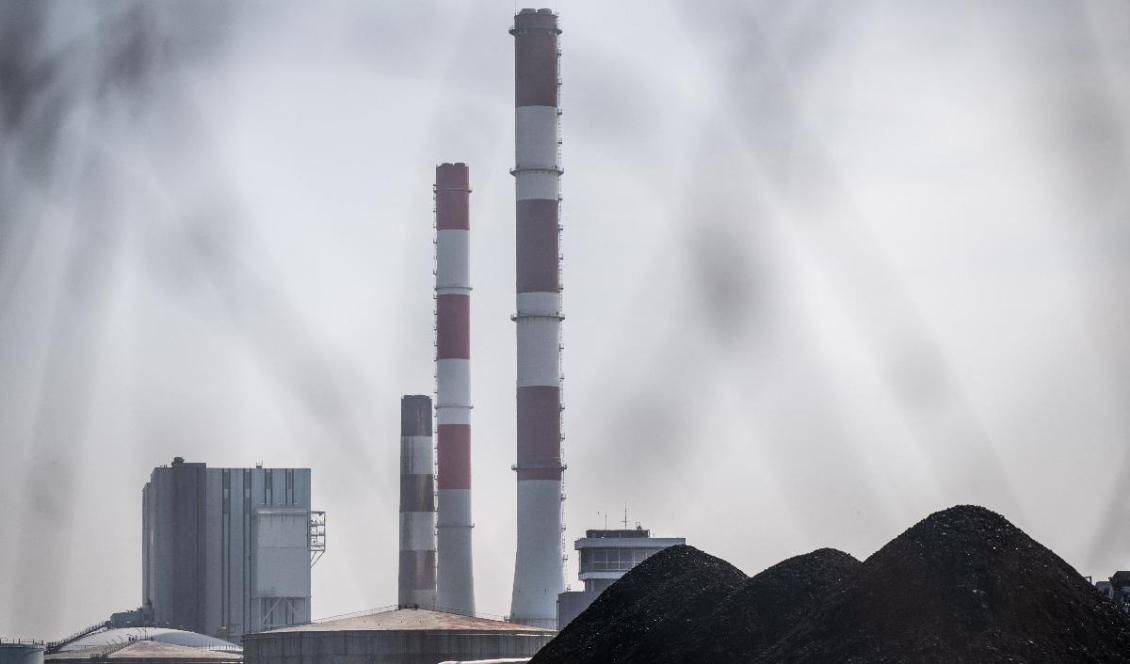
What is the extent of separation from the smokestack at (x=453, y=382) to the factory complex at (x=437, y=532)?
0.27 feet

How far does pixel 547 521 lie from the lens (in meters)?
96.0

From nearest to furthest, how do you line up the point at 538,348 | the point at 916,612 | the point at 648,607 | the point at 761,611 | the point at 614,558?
the point at 916,612 < the point at 761,611 < the point at 648,607 < the point at 538,348 < the point at 614,558

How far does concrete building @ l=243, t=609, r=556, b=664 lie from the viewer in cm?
8350

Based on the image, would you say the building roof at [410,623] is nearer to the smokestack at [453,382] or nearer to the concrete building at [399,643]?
the concrete building at [399,643]

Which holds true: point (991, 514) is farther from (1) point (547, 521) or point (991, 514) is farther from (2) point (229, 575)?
(2) point (229, 575)

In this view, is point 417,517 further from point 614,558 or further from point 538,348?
point 538,348

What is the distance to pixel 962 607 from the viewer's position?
35688 mm

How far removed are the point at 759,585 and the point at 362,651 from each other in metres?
41.8

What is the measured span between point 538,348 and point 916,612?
60.7 meters

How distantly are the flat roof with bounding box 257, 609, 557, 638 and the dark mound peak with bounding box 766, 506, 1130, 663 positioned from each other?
156 feet

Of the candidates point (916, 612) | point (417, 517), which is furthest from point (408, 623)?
point (916, 612)

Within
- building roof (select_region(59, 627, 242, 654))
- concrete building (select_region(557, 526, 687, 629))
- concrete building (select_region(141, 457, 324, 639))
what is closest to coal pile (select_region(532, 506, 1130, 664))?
concrete building (select_region(557, 526, 687, 629))

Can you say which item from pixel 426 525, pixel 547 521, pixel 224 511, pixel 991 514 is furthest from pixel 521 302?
pixel 991 514

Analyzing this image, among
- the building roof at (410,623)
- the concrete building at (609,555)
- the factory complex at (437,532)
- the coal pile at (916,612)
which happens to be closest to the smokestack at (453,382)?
the factory complex at (437,532)
